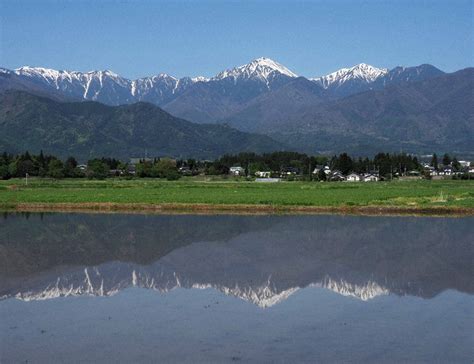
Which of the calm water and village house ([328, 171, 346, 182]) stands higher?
village house ([328, 171, 346, 182])

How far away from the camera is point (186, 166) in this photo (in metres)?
110

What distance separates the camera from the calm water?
11539 mm

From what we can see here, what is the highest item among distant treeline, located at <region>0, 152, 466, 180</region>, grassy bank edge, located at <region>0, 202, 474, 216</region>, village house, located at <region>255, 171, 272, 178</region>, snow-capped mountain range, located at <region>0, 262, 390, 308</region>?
distant treeline, located at <region>0, 152, 466, 180</region>

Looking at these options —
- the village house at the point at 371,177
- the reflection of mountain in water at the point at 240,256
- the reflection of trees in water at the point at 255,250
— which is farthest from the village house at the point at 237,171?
the reflection of mountain in water at the point at 240,256

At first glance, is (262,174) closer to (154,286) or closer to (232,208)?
(232,208)

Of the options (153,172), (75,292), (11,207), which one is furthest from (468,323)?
(153,172)

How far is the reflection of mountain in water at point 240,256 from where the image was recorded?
678 inches

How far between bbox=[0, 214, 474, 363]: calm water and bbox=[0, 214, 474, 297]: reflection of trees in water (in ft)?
0.21

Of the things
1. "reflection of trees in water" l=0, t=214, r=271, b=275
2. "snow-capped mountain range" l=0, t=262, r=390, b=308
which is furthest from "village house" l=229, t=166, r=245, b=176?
"snow-capped mountain range" l=0, t=262, r=390, b=308

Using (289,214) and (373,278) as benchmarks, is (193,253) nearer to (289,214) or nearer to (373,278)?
(373,278)

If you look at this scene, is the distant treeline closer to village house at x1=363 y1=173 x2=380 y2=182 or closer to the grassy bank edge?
village house at x1=363 y1=173 x2=380 y2=182

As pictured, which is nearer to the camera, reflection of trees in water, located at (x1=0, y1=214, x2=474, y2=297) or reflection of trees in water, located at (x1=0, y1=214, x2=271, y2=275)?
reflection of trees in water, located at (x1=0, y1=214, x2=474, y2=297)

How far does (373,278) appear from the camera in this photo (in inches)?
716

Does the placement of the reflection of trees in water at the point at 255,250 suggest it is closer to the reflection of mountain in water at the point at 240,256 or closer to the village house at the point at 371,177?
the reflection of mountain in water at the point at 240,256
